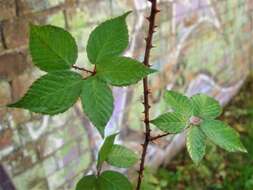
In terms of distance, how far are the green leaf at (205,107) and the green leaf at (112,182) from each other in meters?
0.27

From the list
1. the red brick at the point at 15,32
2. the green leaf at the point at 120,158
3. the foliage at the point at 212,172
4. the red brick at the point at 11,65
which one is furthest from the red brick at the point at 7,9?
the foliage at the point at 212,172

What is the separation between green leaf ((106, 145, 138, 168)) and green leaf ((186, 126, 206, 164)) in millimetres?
255

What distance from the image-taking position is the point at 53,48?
86 cm

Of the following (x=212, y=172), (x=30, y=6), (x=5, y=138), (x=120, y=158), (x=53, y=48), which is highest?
(x=53, y=48)

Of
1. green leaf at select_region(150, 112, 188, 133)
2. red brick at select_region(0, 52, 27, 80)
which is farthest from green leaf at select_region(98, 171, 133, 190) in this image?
red brick at select_region(0, 52, 27, 80)

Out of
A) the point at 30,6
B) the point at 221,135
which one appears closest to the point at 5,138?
the point at 30,6

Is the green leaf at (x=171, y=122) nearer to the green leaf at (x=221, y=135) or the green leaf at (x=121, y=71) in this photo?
the green leaf at (x=221, y=135)

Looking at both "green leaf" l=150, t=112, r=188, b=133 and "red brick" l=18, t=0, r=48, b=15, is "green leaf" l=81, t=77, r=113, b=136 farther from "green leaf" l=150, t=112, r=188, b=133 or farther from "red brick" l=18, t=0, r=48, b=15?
"red brick" l=18, t=0, r=48, b=15

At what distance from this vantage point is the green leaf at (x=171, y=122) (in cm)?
105

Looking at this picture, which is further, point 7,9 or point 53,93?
point 7,9

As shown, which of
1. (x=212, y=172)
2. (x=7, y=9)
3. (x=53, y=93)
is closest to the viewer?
(x=53, y=93)

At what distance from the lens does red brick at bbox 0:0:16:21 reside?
62.0 inches

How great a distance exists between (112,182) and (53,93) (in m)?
0.37

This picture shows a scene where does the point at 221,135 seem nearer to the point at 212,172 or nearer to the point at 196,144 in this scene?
the point at 196,144
